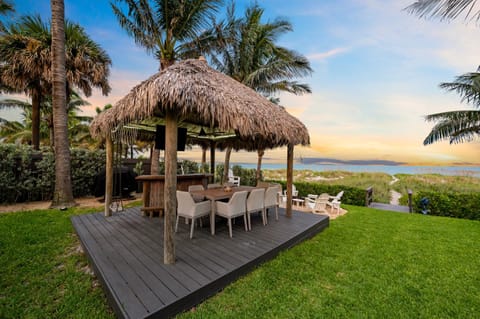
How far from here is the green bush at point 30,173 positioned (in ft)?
22.2

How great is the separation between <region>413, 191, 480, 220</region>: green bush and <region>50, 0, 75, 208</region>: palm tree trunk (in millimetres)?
13571

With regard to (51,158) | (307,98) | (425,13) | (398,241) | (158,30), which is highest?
(158,30)

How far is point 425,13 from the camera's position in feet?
11.6

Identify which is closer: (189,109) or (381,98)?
(189,109)

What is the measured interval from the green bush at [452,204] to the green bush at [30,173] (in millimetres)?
14299

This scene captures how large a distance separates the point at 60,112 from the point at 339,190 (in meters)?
11.7

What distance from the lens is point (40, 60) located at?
7.99 meters

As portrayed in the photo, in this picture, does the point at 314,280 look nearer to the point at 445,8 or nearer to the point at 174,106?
the point at 174,106

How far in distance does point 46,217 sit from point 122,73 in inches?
301

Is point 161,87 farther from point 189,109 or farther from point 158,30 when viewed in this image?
point 158,30

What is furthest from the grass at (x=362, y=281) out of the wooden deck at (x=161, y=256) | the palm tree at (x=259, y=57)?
the palm tree at (x=259, y=57)

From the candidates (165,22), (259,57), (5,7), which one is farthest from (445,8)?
(5,7)

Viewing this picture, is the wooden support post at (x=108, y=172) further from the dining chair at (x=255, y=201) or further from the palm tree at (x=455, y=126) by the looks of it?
the palm tree at (x=455, y=126)

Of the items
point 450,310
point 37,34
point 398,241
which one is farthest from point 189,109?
point 37,34
